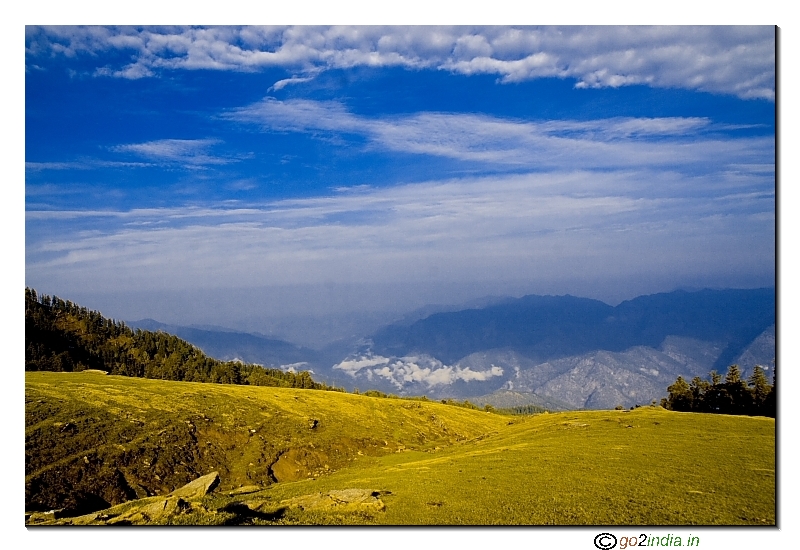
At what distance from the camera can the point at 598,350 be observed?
130625 mm

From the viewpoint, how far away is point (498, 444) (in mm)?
20844

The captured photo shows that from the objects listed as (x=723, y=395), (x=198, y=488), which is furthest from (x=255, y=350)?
(x=198, y=488)

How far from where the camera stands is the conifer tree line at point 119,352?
83.3ft

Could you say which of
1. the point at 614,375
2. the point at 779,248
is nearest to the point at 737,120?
the point at 779,248

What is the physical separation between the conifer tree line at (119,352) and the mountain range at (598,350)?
1755mm

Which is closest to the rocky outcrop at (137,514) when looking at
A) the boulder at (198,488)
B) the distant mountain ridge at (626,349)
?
the boulder at (198,488)

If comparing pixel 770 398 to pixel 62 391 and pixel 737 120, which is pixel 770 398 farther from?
pixel 62 391

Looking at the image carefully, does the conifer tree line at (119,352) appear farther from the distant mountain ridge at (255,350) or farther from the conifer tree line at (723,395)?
the distant mountain ridge at (255,350)

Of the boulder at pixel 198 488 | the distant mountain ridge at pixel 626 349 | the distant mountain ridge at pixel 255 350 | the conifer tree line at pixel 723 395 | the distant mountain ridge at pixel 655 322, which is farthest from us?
the distant mountain ridge at pixel 255 350

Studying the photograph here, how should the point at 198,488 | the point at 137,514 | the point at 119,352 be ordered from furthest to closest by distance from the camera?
the point at 119,352, the point at 198,488, the point at 137,514

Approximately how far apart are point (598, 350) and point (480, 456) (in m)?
123

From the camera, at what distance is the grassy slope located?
13.1 metres

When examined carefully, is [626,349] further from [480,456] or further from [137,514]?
[137,514]

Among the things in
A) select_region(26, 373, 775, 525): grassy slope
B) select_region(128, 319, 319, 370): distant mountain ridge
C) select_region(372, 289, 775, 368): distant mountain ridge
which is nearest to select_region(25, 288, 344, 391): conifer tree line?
select_region(26, 373, 775, 525): grassy slope
